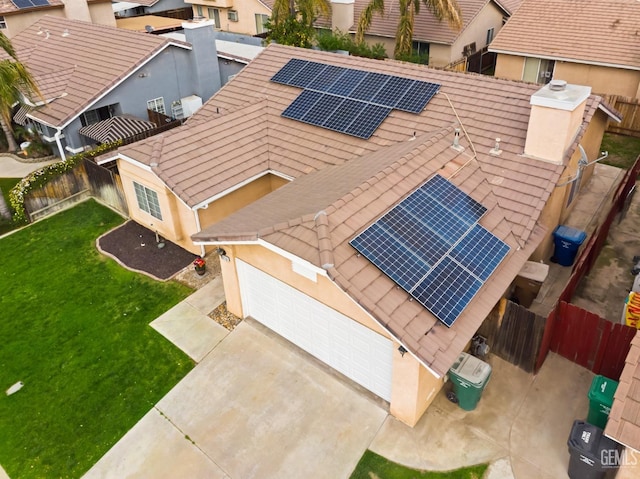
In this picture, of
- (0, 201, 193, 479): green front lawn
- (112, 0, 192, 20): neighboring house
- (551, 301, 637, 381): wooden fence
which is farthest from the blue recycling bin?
(112, 0, 192, 20): neighboring house

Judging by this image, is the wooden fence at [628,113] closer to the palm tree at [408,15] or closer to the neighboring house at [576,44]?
the neighboring house at [576,44]

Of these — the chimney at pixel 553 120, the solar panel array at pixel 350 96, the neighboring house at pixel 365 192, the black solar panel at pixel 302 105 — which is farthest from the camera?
the black solar panel at pixel 302 105

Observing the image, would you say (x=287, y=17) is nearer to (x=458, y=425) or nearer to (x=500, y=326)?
(x=500, y=326)

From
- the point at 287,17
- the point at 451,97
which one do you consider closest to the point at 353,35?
the point at 287,17

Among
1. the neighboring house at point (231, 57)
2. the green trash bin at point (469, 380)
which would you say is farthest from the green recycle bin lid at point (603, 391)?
the neighboring house at point (231, 57)

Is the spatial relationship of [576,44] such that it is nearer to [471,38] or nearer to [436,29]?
[471,38]

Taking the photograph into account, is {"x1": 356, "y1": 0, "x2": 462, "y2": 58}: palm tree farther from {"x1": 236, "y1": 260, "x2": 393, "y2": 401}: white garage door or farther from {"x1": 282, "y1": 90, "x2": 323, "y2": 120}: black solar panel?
{"x1": 236, "y1": 260, "x2": 393, "y2": 401}: white garage door

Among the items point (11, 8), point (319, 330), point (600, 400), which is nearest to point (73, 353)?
point (319, 330)
